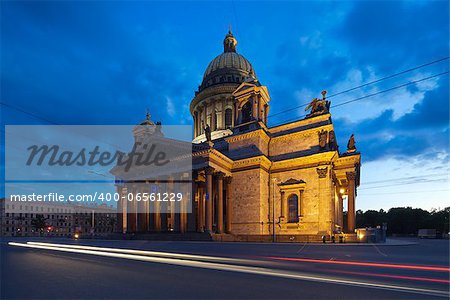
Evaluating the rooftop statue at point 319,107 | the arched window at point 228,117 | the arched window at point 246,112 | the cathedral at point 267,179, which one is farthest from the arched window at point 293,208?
the arched window at point 228,117

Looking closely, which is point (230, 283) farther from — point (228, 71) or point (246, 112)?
point (228, 71)

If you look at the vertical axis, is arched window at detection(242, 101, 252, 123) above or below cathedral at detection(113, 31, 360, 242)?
above

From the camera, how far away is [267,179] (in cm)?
3956

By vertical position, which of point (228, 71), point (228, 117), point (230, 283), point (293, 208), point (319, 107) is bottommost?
point (293, 208)

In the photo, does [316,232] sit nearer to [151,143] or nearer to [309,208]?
[309,208]

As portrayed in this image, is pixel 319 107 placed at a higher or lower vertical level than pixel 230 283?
higher

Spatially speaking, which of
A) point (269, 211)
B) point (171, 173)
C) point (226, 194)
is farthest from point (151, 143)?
point (269, 211)

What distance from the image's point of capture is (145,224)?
42.4 meters

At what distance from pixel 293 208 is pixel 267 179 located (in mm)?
5061

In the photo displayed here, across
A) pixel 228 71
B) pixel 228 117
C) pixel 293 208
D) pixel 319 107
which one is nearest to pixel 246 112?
pixel 319 107

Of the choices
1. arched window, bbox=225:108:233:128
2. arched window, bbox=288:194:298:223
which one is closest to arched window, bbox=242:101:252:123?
arched window, bbox=225:108:233:128

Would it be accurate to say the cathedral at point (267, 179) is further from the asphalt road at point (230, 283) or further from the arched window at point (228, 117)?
the asphalt road at point (230, 283)

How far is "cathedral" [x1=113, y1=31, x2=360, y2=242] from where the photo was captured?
35.2m

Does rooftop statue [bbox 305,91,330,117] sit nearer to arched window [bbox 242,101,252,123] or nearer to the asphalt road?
arched window [bbox 242,101,252,123]
